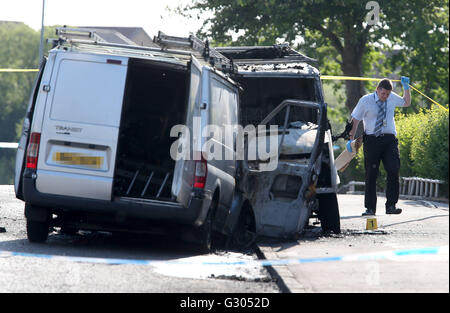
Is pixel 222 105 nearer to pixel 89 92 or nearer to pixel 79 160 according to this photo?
pixel 89 92

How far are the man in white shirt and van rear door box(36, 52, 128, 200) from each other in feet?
13.9

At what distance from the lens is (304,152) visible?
1221 centimetres

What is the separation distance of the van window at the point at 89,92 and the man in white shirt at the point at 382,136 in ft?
13.8

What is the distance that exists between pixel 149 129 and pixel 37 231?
2434 mm

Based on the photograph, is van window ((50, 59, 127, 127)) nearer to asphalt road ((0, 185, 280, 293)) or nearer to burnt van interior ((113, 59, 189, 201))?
burnt van interior ((113, 59, 189, 201))

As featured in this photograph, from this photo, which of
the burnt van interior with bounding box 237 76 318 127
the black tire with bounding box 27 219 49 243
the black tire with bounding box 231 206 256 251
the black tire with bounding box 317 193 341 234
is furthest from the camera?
the burnt van interior with bounding box 237 76 318 127

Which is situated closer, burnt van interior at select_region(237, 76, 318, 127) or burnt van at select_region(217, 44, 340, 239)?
burnt van at select_region(217, 44, 340, 239)

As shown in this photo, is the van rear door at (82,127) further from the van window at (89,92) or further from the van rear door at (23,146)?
the van rear door at (23,146)

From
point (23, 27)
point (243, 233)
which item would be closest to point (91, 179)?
point (243, 233)

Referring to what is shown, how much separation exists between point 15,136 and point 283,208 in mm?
71561

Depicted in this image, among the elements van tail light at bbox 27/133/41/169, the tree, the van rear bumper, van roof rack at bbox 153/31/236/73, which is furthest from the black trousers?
the tree

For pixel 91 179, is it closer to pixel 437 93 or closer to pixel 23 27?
pixel 437 93

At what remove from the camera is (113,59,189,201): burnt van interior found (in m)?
12.0

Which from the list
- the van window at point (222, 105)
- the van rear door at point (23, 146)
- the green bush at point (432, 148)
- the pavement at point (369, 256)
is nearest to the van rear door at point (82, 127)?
the van rear door at point (23, 146)
